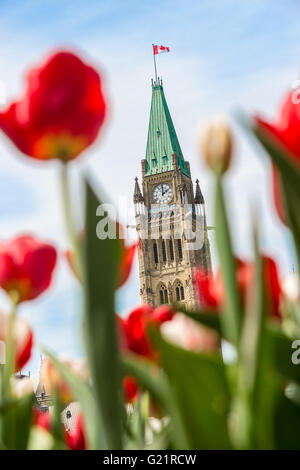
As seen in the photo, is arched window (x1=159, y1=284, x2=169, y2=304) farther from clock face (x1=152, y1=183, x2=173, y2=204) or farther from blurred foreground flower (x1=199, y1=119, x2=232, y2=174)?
blurred foreground flower (x1=199, y1=119, x2=232, y2=174)

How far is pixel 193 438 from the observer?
13.6 inches

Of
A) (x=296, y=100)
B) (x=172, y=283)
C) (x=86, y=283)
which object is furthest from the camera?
(x=172, y=283)

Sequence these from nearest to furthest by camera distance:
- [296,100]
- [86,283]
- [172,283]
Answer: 1. [86,283]
2. [296,100]
3. [172,283]

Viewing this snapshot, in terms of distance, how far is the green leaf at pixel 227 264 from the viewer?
0.34m

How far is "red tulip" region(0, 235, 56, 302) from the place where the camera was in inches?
20.2

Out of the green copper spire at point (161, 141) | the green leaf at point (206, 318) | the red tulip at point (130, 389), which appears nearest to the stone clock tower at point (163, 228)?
the green copper spire at point (161, 141)

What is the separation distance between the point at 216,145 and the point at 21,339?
309 mm

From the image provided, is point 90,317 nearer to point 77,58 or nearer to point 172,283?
point 77,58

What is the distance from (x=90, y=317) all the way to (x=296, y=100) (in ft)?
0.66

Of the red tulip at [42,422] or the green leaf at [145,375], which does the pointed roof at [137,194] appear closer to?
the red tulip at [42,422]

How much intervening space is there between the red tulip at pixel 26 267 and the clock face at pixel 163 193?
31472 millimetres
